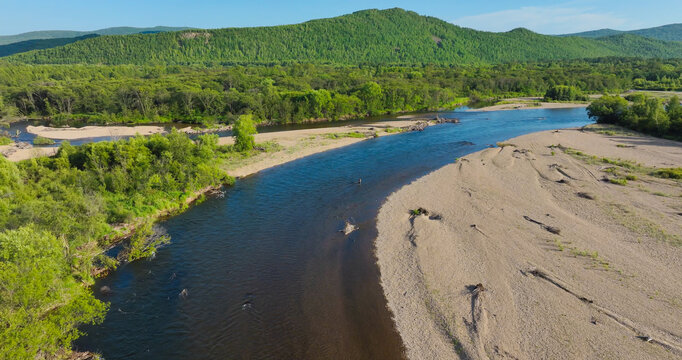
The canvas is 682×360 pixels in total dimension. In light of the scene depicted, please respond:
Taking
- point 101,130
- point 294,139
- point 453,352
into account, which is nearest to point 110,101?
point 101,130

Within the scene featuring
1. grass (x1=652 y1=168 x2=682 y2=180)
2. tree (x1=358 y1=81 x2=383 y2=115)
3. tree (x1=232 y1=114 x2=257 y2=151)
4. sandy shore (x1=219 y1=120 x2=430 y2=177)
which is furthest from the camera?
tree (x1=358 y1=81 x2=383 y2=115)

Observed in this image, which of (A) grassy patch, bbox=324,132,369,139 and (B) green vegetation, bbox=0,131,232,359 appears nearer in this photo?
(B) green vegetation, bbox=0,131,232,359

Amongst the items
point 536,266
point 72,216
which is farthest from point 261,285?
point 536,266

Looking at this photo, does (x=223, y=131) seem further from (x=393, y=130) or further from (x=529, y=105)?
(x=529, y=105)

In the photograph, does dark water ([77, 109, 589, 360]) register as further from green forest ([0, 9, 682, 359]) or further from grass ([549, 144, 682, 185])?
grass ([549, 144, 682, 185])

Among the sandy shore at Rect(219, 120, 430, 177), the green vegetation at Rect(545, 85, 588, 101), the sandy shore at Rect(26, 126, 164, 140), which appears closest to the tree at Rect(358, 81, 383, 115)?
the sandy shore at Rect(219, 120, 430, 177)

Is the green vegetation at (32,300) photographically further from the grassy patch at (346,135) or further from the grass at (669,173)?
the grass at (669,173)

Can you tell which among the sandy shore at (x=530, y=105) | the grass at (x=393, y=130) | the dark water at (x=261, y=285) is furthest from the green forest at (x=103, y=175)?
the sandy shore at (x=530, y=105)
